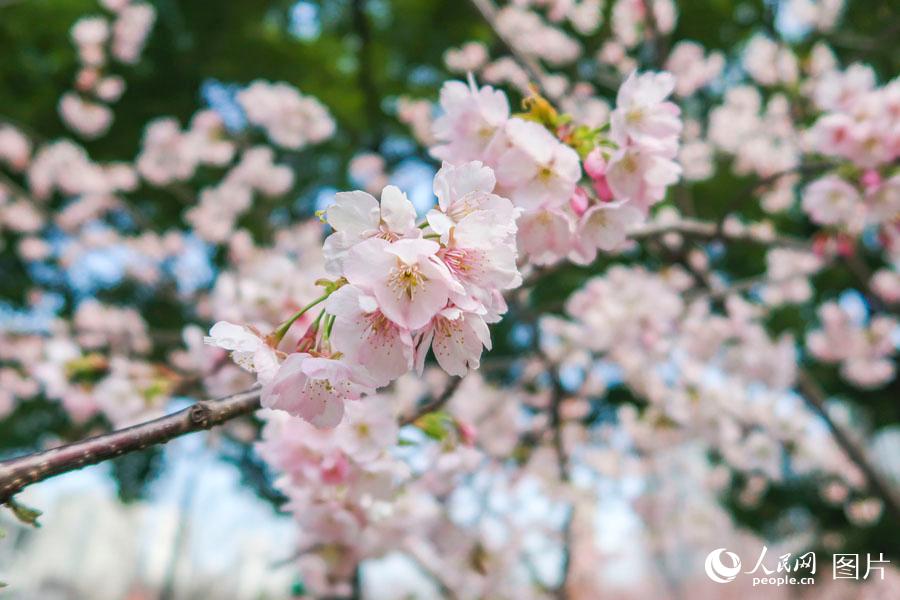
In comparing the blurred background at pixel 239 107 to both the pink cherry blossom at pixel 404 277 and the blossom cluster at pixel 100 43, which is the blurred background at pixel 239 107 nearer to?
the blossom cluster at pixel 100 43

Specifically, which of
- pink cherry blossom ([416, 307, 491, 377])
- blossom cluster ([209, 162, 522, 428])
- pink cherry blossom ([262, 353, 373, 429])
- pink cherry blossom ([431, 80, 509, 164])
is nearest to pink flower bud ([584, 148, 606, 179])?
pink cherry blossom ([431, 80, 509, 164])

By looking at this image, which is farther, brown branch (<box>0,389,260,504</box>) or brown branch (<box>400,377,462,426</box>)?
brown branch (<box>400,377,462,426</box>)

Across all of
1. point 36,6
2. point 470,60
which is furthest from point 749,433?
point 36,6

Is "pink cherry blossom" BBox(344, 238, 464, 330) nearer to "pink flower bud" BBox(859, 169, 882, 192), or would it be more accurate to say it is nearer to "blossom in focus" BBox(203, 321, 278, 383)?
"blossom in focus" BBox(203, 321, 278, 383)

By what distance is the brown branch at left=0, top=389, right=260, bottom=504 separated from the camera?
646 millimetres

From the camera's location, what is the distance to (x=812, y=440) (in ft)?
13.5

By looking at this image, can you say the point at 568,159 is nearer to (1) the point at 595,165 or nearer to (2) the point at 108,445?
(1) the point at 595,165

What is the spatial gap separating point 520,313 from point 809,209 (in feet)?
3.18

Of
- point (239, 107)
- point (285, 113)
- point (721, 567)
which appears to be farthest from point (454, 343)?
point (239, 107)

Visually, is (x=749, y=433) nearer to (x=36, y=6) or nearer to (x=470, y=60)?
(x=470, y=60)

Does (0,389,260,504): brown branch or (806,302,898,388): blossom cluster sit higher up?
(806,302,898,388): blossom cluster

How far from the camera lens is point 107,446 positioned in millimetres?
691

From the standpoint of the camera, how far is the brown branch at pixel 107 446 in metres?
0.65

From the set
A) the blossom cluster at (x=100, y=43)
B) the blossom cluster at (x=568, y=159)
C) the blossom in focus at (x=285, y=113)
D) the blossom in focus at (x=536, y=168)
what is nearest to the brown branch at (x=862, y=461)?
the blossom cluster at (x=568, y=159)
